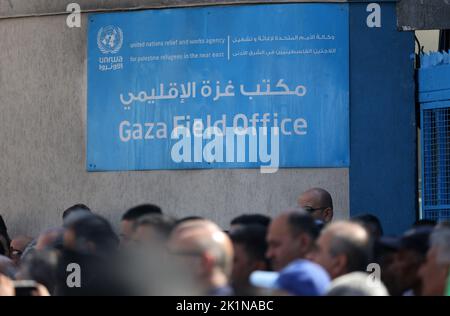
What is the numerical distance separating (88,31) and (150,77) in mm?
938

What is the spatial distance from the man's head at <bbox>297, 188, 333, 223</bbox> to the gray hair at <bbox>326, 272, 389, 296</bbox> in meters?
4.42

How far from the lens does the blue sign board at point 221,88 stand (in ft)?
38.0

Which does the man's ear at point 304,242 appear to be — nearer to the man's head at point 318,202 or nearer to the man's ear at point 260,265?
the man's ear at point 260,265

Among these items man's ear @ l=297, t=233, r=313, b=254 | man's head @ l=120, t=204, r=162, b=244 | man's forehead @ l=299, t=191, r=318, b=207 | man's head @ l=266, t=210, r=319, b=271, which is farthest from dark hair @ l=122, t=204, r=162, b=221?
man's forehead @ l=299, t=191, r=318, b=207

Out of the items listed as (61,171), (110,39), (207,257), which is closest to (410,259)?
(207,257)

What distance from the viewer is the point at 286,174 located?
11.6 metres

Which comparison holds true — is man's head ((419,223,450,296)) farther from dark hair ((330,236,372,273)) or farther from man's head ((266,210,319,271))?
man's head ((266,210,319,271))

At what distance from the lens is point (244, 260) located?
266 inches

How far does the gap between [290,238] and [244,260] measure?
14.1 inches

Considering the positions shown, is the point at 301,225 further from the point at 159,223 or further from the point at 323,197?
the point at 323,197

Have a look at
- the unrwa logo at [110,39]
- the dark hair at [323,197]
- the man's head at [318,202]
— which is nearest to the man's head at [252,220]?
the man's head at [318,202]

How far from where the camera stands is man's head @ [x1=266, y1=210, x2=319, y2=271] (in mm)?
6527

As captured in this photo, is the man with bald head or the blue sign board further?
the blue sign board
